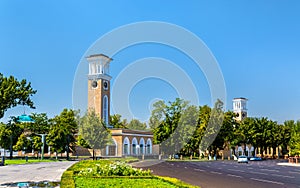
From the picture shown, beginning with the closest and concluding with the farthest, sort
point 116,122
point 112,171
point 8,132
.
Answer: point 112,171 < point 8,132 < point 116,122

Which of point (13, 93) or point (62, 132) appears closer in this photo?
point (13, 93)

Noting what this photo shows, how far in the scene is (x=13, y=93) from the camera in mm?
17797

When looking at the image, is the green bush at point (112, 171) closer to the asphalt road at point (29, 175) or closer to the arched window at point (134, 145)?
the asphalt road at point (29, 175)

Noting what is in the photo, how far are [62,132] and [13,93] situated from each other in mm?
37851

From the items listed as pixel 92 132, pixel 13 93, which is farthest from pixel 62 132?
pixel 13 93

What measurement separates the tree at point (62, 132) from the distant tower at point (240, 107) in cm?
6499

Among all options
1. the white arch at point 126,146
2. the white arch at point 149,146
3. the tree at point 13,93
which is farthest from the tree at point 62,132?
the tree at point 13,93

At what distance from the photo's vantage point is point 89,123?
49594mm

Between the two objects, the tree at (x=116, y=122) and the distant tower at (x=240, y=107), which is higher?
the distant tower at (x=240, y=107)

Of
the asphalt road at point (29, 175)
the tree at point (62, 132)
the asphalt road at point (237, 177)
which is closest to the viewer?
the asphalt road at point (237, 177)

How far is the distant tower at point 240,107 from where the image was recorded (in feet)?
376

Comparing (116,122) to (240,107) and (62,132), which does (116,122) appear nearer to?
(62,132)

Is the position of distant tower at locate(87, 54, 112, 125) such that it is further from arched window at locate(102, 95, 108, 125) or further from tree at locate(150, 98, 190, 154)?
tree at locate(150, 98, 190, 154)

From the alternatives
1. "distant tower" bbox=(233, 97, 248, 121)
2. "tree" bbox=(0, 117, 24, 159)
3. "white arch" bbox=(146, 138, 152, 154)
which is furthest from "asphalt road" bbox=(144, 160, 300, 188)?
"distant tower" bbox=(233, 97, 248, 121)
